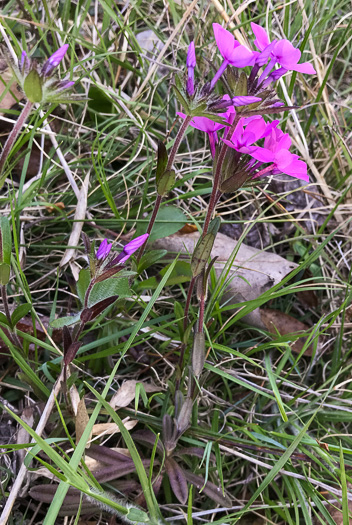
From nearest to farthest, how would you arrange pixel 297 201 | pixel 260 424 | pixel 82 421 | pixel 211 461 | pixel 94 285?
1. pixel 94 285
2. pixel 82 421
3. pixel 211 461
4. pixel 260 424
5. pixel 297 201

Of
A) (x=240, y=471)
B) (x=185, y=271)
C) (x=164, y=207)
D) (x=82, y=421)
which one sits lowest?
(x=240, y=471)

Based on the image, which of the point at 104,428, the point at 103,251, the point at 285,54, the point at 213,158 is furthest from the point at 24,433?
the point at 285,54

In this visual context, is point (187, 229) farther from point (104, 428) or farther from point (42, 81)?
point (42, 81)

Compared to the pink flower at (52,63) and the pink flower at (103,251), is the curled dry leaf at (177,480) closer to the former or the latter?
→ the pink flower at (103,251)

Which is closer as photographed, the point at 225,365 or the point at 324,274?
the point at 225,365

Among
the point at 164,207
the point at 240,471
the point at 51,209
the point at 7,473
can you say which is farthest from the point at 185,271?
the point at 7,473

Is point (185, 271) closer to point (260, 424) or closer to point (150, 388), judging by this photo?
point (150, 388)
